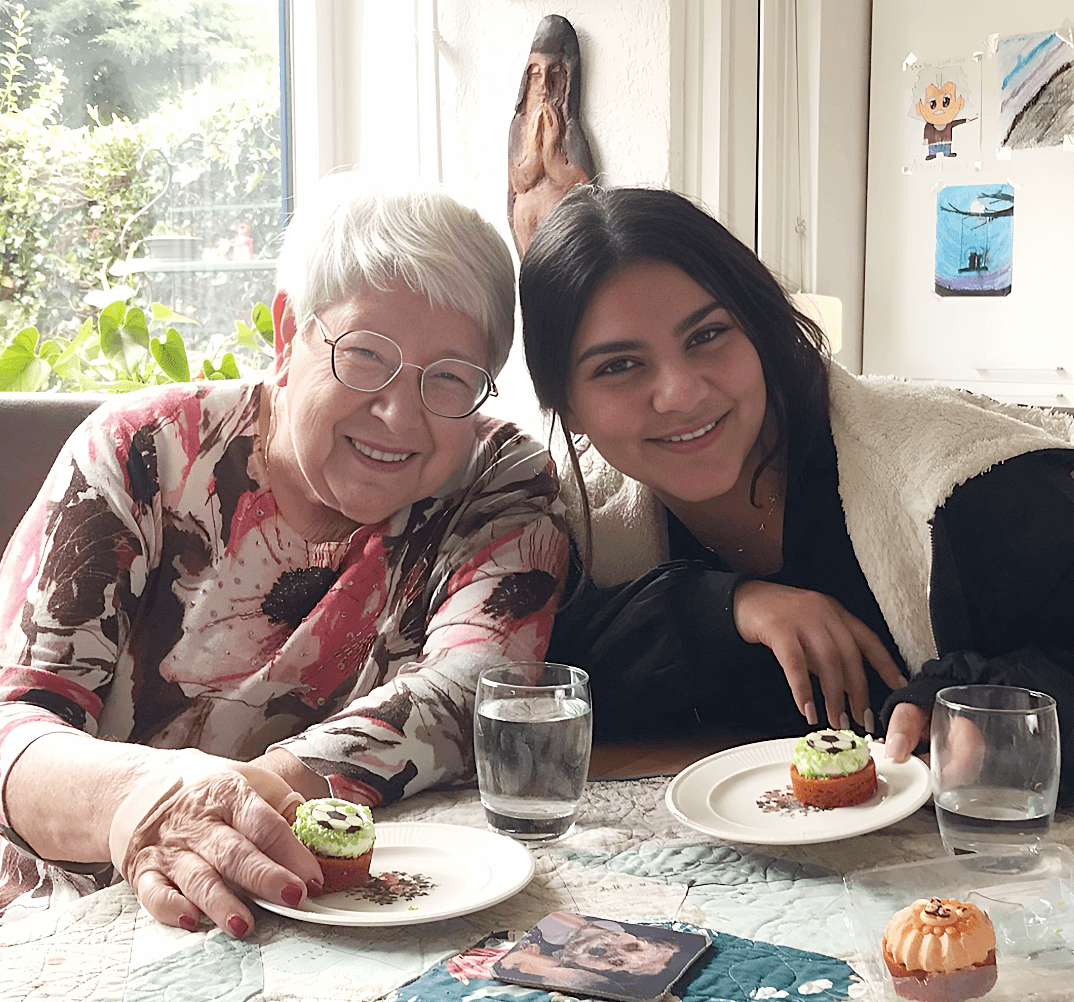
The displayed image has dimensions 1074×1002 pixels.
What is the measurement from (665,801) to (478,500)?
434 mm

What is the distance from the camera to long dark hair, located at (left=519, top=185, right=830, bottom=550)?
1.29m

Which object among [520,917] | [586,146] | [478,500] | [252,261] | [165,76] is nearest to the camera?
[520,917]

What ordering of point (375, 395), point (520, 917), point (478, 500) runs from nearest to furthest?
1. point (520, 917)
2. point (375, 395)
3. point (478, 500)

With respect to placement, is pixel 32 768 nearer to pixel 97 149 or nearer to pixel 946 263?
pixel 97 149

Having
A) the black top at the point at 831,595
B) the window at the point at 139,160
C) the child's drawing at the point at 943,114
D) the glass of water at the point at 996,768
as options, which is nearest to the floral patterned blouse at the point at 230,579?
the black top at the point at 831,595

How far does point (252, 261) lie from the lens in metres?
3.38

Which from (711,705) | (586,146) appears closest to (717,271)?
(711,705)

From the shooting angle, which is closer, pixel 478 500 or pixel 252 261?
pixel 478 500

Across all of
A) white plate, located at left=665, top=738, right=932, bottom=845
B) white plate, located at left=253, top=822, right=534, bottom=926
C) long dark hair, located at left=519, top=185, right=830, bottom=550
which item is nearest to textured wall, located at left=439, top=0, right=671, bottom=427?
long dark hair, located at left=519, top=185, right=830, bottom=550

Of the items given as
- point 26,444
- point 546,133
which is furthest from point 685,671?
point 546,133

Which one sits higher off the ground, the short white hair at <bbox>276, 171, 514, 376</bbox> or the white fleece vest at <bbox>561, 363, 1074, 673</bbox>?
the short white hair at <bbox>276, 171, 514, 376</bbox>

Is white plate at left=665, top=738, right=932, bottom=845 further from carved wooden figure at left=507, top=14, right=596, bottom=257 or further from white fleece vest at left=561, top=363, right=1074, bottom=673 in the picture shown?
carved wooden figure at left=507, top=14, right=596, bottom=257

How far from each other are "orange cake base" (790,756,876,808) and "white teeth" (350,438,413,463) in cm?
51

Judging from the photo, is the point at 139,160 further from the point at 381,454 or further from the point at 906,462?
the point at 906,462
